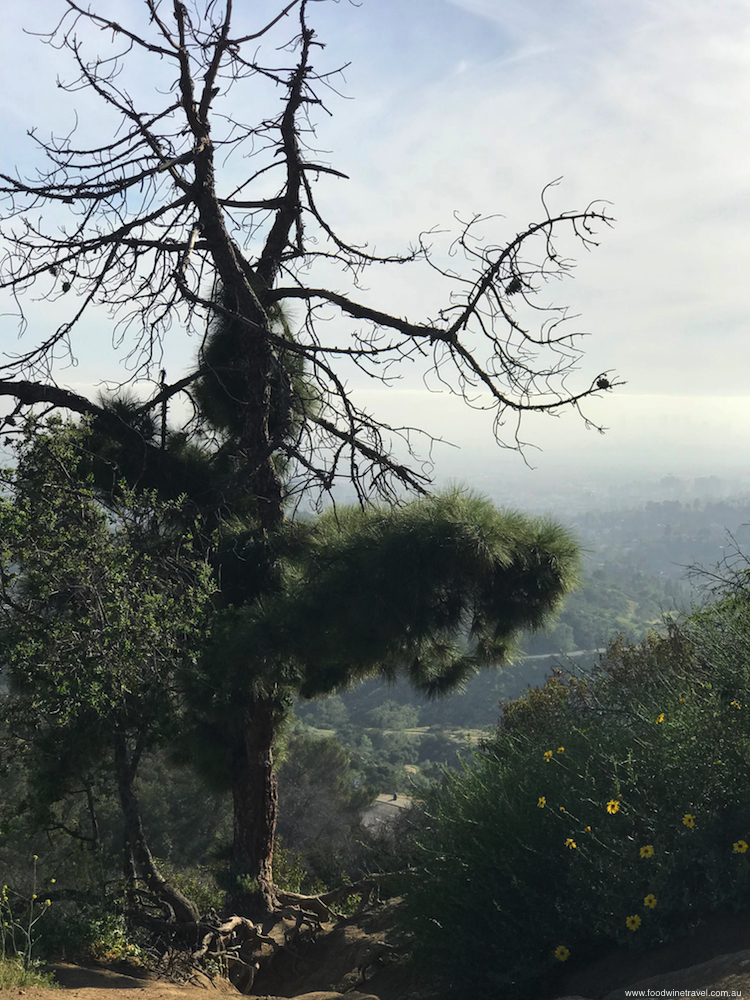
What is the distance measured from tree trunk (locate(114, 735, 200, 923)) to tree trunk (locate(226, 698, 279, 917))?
114cm

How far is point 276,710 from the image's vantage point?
581 centimetres

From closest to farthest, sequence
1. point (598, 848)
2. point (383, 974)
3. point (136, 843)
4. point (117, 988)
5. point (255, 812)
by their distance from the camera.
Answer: point (598, 848) < point (117, 988) < point (383, 974) < point (136, 843) < point (255, 812)

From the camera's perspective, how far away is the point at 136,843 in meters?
4.55

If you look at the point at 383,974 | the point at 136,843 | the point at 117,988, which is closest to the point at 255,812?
the point at 136,843

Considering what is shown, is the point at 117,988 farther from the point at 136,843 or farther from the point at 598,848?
the point at 598,848

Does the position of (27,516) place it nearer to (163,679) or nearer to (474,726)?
(163,679)

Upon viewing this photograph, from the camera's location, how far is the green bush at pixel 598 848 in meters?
2.96

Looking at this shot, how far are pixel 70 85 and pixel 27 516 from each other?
10.8 feet

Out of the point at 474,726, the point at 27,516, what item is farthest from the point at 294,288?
the point at 474,726

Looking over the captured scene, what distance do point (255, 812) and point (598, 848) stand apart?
3.43 metres

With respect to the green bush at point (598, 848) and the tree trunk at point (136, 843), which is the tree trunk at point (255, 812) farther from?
the green bush at point (598, 848)

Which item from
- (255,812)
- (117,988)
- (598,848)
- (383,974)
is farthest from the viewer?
(255,812)

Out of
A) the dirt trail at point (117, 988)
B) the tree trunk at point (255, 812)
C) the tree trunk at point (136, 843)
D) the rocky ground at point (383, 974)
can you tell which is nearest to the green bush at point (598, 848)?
the rocky ground at point (383, 974)

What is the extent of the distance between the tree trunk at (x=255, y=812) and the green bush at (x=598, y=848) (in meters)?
2.16
